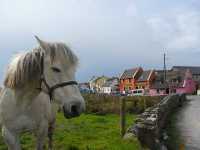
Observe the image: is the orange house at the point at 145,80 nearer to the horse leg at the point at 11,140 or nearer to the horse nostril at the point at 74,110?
the horse leg at the point at 11,140

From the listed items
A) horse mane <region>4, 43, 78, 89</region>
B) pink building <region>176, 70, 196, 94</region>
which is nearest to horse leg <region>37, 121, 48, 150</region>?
horse mane <region>4, 43, 78, 89</region>

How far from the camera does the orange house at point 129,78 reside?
436 feet

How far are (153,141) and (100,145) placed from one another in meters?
2.16

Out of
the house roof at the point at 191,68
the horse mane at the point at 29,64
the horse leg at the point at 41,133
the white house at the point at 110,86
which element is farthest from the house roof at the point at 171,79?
the horse mane at the point at 29,64

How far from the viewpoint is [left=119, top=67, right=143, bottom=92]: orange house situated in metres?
133

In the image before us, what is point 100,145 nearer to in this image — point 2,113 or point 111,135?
point 111,135

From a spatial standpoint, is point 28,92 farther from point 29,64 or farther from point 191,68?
point 191,68

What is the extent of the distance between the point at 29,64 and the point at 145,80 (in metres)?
121

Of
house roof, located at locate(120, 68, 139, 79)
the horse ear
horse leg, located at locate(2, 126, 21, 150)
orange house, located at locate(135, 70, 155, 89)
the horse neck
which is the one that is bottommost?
horse leg, located at locate(2, 126, 21, 150)

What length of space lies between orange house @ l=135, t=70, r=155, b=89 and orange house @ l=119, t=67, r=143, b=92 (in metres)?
1.42

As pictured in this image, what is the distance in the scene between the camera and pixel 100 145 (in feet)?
39.6

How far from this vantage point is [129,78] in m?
136

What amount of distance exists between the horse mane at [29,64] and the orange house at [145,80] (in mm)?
117785

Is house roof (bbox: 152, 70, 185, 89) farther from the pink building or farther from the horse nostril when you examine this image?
the horse nostril
